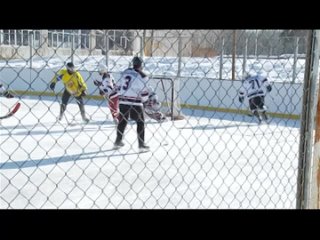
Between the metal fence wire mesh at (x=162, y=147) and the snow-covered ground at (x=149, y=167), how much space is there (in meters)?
0.01

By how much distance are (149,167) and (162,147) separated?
1392mm

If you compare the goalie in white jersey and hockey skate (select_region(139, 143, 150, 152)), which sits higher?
the goalie in white jersey

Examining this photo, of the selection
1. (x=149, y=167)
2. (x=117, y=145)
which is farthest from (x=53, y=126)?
(x=149, y=167)

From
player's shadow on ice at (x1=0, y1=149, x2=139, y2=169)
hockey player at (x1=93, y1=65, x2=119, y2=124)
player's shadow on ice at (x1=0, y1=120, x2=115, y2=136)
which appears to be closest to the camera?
player's shadow on ice at (x1=0, y1=149, x2=139, y2=169)

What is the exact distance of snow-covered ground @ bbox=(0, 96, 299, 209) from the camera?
3.95 m

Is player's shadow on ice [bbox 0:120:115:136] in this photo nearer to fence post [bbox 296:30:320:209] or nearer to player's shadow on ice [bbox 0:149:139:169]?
player's shadow on ice [bbox 0:149:139:169]

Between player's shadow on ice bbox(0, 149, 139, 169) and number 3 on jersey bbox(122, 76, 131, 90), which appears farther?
number 3 on jersey bbox(122, 76, 131, 90)

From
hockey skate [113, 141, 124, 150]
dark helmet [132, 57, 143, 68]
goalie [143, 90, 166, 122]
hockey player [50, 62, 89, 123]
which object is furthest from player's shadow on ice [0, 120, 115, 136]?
dark helmet [132, 57, 143, 68]

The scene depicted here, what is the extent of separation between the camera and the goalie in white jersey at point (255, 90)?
Answer: 8805mm

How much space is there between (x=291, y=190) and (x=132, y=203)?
1648 mm

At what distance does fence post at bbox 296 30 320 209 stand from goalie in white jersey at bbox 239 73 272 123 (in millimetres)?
7056

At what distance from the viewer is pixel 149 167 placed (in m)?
5.36

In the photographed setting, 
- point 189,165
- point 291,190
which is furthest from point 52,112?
point 291,190

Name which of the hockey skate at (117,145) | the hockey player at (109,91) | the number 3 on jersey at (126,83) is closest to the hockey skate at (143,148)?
the hockey skate at (117,145)
